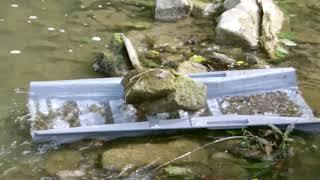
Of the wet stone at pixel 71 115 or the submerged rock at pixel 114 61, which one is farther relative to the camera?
the submerged rock at pixel 114 61

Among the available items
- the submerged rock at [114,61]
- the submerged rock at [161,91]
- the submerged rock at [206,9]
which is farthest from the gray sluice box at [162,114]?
the submerged rock at [206,9]

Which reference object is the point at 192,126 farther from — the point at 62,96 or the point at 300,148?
the point at 62,96

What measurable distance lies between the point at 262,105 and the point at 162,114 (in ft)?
3.68

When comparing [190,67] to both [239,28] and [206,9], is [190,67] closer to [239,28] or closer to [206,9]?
[239,28]

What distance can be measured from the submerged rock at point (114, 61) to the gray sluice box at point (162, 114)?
0.78m

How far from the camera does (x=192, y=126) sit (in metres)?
4.79

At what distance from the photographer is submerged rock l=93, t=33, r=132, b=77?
238 inches

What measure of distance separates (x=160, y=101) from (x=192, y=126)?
0.38 meters

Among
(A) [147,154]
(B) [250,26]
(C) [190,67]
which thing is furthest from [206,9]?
(A) [147,154]

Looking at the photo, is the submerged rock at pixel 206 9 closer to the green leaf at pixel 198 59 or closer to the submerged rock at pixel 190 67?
the green leaf at pixel 198 59

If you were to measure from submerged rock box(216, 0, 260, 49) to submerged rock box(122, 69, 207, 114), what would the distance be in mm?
2202

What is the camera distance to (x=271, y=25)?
740cm

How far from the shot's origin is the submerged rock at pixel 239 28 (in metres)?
6.95

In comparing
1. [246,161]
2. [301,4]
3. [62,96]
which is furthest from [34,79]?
[301,4]
